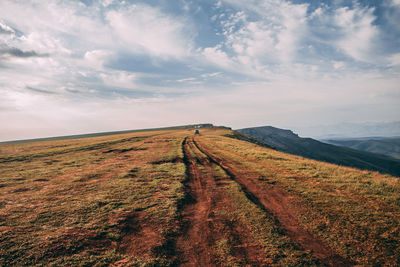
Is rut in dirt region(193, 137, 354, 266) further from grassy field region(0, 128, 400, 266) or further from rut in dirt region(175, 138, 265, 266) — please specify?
rut in dirt region(175, 138, 265, 266)

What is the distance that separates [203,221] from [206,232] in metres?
1.12

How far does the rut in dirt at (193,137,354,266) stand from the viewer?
25.6ft

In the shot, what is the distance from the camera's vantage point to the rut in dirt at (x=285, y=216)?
7.80 meters

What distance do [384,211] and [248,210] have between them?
8.61 meters

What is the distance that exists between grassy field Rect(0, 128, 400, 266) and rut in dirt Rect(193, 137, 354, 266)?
57 millimetres

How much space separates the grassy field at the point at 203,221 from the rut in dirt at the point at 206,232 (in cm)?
5

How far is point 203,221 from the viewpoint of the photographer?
10.7m

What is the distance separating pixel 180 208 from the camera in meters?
12.3

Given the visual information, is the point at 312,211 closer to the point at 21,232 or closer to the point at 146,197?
the point at 146,197

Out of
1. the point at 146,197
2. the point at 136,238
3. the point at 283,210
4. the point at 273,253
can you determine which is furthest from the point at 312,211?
the point at 146,197

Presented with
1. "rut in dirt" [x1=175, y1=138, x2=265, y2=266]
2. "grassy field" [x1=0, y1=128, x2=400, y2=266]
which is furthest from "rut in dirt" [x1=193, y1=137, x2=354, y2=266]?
"rut in dirt" [x1=175, y1=138, x2=265, y2=266]

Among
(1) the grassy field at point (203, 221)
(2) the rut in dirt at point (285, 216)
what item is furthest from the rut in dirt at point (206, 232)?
(2) the rut in dirt at point (285, 216)

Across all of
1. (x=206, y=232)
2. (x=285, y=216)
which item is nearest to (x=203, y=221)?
(x=206, y=232)

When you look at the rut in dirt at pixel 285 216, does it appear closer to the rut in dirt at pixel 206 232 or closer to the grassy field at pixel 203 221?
the grassy field at pixel 203 221
